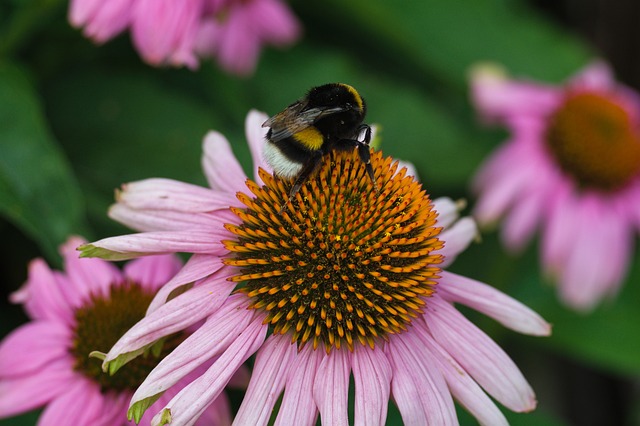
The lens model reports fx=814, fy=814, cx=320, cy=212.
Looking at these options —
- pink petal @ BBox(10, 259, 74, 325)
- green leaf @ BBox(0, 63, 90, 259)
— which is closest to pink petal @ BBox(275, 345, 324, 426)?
pink petal @ BBox(10, 259, 74, 325)

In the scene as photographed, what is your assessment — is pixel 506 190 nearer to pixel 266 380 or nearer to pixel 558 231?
pixel 558 231

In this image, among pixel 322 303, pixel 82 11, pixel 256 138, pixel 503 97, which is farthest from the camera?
pixel 503 97

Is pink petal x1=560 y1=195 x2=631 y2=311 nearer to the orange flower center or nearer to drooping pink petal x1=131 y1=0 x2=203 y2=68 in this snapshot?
the orange flower center

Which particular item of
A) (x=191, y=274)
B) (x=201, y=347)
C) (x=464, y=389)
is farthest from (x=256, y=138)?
(x=464, y=389)

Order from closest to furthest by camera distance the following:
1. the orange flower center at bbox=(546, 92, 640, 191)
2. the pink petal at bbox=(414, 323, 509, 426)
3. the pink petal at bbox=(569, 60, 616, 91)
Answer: the pink petal at bbox=(414, 323, 509, 426) → the orange flower center at bbox=(546, 92, 640, 191) → the pink petal at bbox=(569, 60, 616, 91)

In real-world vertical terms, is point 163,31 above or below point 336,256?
above

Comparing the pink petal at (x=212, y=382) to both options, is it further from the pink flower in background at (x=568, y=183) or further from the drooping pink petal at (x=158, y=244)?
the pink flower in background at (x=568, y=183)
